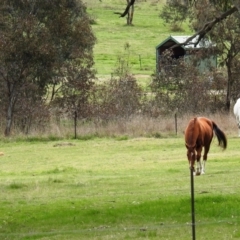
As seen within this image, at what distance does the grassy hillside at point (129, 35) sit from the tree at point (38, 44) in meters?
19.4

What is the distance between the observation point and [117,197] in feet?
63.0

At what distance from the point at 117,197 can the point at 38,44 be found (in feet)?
77.1

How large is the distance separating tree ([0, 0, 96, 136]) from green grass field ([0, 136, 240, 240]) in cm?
1098

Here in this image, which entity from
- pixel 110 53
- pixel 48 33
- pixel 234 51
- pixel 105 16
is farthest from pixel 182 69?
pixel 105 16

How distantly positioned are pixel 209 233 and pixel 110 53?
6702 centimetres

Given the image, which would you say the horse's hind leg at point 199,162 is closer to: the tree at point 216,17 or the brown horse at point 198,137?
the brown horse at point 198,137

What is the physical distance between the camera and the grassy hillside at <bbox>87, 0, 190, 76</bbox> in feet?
245

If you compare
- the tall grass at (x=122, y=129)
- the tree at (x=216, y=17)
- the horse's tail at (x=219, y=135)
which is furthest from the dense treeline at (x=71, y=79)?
the tree at (x=216, y=17)

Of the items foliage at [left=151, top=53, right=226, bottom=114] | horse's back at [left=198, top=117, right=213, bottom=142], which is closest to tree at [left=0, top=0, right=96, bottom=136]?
foliage at [left=151, top=53, right=226, bottom=114]

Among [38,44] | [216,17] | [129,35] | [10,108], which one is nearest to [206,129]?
[216,17]

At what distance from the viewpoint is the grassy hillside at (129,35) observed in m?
74.6

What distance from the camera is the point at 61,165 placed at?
2947 centimetres

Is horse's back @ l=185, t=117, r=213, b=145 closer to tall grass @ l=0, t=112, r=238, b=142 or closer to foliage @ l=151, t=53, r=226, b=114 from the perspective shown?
tall grass @ l=0, t=112, r=238, b=142

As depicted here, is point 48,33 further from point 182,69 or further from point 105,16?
point 105,16
